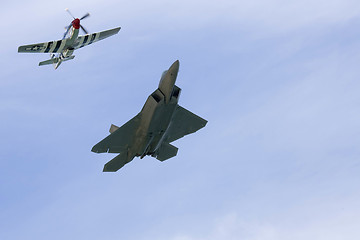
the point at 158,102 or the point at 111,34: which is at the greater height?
the point at 111,34

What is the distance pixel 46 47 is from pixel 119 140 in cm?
3823

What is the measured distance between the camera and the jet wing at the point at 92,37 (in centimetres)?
8559

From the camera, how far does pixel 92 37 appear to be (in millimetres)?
88688

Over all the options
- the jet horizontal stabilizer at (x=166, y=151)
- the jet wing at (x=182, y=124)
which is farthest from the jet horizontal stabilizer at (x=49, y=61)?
the jet wing at (x=182, y=124)

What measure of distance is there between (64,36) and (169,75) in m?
42.9

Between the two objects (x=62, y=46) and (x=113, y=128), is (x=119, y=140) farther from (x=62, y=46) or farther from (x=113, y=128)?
(x=62, y=46)

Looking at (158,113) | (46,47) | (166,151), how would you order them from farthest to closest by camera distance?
(46,47), (166,151), (158,113)

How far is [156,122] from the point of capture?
48.8m

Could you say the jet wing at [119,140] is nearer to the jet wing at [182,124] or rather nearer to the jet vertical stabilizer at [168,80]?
the jet wing at [182,124]

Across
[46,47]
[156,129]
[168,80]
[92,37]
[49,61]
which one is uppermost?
[92,37]

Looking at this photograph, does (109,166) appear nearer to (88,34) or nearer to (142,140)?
(142,140)

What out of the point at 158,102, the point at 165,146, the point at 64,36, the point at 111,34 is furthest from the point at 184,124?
the point at 111,34

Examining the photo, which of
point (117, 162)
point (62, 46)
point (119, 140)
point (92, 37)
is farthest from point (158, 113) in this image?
point (92, 37)

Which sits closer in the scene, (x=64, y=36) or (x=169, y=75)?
(x=169, y=75)
